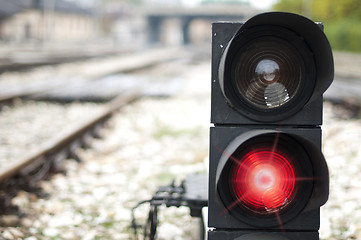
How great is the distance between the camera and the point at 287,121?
1.87m

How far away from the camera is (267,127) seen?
188 centimetres

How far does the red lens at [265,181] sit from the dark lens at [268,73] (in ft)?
0.71

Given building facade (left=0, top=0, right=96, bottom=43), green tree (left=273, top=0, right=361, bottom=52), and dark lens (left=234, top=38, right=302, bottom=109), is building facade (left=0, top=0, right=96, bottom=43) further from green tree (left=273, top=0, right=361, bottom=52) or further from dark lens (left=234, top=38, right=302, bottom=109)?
dark lens (left=234, top=38, right=302, bottom=109)

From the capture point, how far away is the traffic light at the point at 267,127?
1.84 m

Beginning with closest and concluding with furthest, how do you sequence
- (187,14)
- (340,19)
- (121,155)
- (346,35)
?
(121,155) < (346,35) < (340,19) < (187,14)

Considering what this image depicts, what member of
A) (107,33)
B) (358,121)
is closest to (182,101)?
(358,121)

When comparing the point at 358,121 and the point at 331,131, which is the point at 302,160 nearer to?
the point at 331,131

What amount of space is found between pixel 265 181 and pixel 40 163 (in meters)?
3.43

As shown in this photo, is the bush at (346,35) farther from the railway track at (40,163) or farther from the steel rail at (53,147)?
the railway track at (40,163)

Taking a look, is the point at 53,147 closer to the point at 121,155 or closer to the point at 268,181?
the point at 121,155

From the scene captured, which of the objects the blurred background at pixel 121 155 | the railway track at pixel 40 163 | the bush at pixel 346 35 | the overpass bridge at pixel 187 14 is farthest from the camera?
the overpass bridge at pixel 187 14

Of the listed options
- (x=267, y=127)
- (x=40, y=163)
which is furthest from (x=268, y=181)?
(x=40, y=163)

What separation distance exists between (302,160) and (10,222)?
7.98 feet

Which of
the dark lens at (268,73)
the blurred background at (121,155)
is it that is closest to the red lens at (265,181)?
the dark lens at (268,73)
